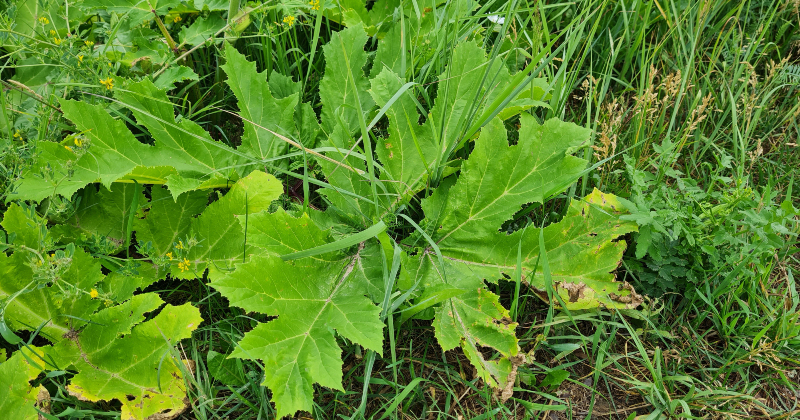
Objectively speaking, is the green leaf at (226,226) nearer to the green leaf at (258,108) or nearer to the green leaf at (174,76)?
the green leaf at (258,108)

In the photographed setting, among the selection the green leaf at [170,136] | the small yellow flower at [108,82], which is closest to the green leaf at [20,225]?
the green leaf at [170,136]

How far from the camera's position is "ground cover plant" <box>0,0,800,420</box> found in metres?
1.91

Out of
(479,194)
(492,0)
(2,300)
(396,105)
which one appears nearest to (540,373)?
(479,194)

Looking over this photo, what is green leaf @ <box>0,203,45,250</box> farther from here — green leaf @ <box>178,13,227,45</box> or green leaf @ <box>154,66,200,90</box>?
→ green leaf @ <box>178,13,227,45</box>

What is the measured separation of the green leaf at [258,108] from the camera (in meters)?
2.16

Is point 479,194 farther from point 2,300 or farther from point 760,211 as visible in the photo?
point 2,300

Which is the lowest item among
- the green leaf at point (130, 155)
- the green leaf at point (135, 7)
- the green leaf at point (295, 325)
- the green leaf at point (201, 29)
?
the green leaf at point (295, 325)

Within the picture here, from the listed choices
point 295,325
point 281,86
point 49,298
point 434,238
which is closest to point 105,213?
point 49,298

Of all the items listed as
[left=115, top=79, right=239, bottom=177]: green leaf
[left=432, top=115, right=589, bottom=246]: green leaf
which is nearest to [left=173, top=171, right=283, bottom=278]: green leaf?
[left=115, top=79, right=239, bottom=177]: green leaf

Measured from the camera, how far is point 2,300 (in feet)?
6.31

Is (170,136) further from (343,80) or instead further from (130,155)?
(343,80)

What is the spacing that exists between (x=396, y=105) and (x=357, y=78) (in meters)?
0.23

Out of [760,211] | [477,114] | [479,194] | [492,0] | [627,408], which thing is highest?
[492,0]

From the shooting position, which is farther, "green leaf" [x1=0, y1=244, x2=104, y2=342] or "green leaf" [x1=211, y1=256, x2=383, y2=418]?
"green leaf" [x1=0, y1=244, x2=104, y2=342]
